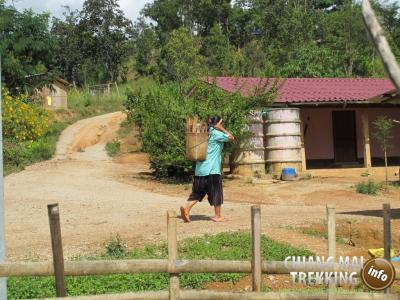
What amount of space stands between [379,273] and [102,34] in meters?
51.1

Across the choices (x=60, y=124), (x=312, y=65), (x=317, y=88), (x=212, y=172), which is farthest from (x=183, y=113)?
(x=60, y=124)

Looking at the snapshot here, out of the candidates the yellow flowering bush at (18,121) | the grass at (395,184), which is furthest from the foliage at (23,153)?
the grass at (395,184)

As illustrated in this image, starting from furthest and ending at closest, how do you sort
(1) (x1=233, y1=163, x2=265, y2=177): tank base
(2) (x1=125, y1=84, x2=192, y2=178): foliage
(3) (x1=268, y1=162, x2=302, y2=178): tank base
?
1. (3) (x1=268, y1=162, x2=302, y2=178): tank base
2. (1) (x1=233, y1=163, x2=265, y2=177): tank base
3. (2) (x1=125, y1=84, x2=192, y2=178): foliage

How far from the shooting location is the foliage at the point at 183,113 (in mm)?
15766

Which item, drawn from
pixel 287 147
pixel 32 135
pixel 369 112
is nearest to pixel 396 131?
pixel 369 112

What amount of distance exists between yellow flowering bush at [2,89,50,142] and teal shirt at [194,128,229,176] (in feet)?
50.4

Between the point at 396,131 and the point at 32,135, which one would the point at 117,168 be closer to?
the point at 32,135

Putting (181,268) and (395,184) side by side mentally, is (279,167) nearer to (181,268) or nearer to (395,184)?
(395,184)

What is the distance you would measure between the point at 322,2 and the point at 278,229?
158 feet

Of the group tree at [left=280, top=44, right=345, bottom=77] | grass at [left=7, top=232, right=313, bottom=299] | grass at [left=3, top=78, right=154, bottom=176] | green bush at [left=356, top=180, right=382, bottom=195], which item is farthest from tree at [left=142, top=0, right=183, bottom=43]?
grass at [left=7, top=232, right=313, bottom=299]

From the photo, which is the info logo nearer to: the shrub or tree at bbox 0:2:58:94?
the shrub

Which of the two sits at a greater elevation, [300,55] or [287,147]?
[300,55]

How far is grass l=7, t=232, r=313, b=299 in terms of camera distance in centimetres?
621

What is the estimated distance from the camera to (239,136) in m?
16.4
